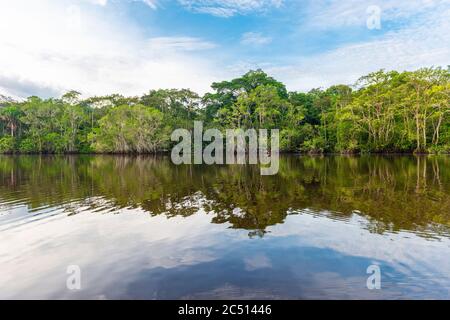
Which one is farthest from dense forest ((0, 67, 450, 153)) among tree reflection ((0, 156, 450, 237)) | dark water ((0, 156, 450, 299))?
dark water ((0, 156, 450, 299))

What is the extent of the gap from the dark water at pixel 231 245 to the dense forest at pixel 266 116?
120ft

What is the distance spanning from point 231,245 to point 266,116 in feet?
171

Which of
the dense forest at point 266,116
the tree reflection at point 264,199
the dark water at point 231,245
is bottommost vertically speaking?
the dark water at point 231,245

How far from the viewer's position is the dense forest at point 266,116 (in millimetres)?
43438

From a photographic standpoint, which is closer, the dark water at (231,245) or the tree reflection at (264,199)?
the dark water at (231,245)

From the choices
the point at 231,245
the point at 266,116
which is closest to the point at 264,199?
the point at 231,245

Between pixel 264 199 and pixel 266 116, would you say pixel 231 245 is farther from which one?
pixel 266 116

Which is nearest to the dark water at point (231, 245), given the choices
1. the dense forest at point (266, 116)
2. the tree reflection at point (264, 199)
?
the tree reflection at point (264, 199)

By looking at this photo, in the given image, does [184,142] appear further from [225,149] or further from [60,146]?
[60,146]

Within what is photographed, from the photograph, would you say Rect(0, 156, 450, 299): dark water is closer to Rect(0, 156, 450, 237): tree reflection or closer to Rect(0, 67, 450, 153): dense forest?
Rect(0, 156, 450, 237): tree reflection

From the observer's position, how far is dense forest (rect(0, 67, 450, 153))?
143 ft

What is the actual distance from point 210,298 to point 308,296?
156 cm

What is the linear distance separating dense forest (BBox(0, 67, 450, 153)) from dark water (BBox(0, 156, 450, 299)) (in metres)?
36.6

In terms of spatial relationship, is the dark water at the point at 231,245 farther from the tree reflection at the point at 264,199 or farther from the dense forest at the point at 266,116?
the dense forest at the point at 266,116
